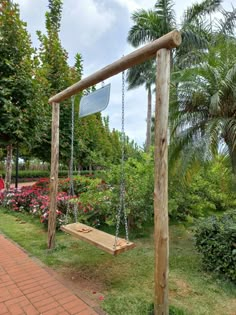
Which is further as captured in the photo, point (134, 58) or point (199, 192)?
point (199, 192)

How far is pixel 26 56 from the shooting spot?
757 cm

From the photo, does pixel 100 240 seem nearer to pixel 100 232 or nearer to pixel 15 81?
pixel 100 232

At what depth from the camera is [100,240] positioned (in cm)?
296

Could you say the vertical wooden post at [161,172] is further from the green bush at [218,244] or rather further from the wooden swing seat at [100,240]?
the green bush at [218,244]

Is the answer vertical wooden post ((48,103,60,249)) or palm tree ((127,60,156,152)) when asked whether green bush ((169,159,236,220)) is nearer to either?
A: vertical wooden post ((48,103,60,249))

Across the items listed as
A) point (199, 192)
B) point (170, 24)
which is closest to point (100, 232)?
point (199, 192)

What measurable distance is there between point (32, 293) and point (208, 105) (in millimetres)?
3707

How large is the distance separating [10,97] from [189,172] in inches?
220

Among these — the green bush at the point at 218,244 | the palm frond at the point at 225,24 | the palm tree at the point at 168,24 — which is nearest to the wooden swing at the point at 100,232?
the green bush at the point at 218,244

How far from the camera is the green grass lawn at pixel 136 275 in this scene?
2.51 meters

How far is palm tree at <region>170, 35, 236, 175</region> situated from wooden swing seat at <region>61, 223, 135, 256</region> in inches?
67.6

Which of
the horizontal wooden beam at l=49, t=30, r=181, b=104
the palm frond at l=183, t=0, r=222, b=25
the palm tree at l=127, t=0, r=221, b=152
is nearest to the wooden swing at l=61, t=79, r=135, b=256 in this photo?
the horizontal wooden beam at l=49, t=30, r=181, b=104

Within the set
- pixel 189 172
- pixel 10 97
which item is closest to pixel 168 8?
pixel 10 97

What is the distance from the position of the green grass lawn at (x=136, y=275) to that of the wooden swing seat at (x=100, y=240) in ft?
1.68
